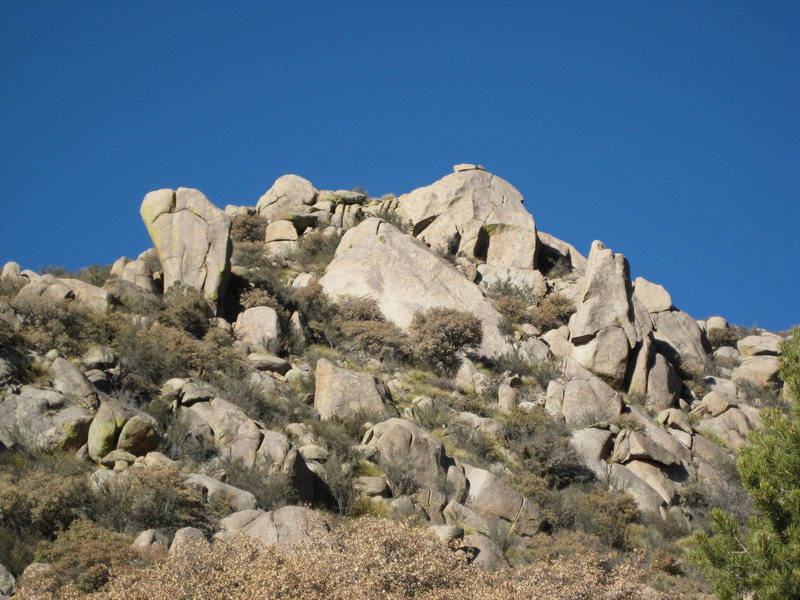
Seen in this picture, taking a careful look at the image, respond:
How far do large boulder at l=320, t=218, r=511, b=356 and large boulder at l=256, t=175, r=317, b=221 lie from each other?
29.0 feet

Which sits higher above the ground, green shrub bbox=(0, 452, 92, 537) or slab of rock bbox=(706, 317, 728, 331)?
slab of rock bbox=(706, 317, 728, 331)

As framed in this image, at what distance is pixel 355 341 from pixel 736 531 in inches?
653

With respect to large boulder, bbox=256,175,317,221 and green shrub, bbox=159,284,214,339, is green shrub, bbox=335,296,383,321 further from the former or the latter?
large boulder, bbox=256,175,317,221

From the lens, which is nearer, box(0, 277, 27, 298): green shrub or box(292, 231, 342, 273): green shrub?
box(0, 277, 27, 298): green shrub

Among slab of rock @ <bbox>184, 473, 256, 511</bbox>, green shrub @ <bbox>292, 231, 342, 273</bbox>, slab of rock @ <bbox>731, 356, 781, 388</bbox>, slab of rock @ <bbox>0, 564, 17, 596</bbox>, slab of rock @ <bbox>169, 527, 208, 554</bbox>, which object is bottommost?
slab of rock @ <bbox>0, 564, 17, 596</bbox>

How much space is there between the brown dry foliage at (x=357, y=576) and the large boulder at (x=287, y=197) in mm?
30150

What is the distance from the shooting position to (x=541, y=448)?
70.6ft

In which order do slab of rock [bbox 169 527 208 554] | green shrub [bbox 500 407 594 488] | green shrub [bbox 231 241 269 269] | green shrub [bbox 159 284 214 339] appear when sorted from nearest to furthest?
slab of rock [bbox 169 527 208 554] < green shrub [bbox 500 407 594 488] < green shrub [bbox 159 284 214 339] < green shrub [bbox 231 241 269 269]

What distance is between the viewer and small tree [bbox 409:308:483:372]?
27359mm

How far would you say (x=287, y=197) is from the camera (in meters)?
42.6

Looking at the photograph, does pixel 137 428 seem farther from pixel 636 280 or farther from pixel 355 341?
pixel 636 280

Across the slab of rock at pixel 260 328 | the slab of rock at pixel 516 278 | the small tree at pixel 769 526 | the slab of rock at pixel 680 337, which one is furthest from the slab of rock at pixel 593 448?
the slab of rock at pixel 516 278

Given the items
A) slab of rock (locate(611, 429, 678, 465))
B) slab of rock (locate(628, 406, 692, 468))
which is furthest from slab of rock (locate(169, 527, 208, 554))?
slab of rock (locate(628, 406, 692, 468))

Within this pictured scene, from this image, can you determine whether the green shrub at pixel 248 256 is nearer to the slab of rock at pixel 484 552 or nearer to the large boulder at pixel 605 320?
the large boulder at pixel 605 320
